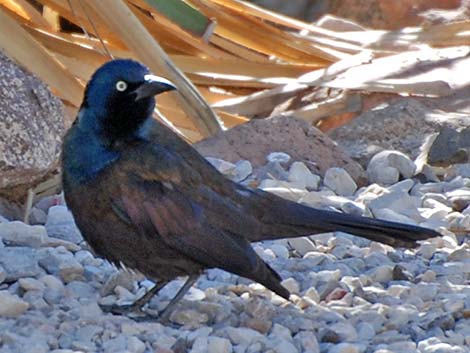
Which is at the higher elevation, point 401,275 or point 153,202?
point 153,202

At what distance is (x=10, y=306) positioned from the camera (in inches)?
164

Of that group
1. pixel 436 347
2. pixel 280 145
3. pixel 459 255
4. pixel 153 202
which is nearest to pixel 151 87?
pixel 153 202

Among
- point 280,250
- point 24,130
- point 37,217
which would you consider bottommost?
point 37,217

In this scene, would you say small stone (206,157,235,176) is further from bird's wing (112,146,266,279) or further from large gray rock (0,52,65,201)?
bird's wing (112,146,266,279)

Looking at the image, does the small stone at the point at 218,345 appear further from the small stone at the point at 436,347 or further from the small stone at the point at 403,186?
the small stone at the point at 403,186

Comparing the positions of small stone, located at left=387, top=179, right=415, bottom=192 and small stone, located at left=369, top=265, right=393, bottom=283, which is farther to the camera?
small stone, located at left=387, top=179, right=415, bottom=192

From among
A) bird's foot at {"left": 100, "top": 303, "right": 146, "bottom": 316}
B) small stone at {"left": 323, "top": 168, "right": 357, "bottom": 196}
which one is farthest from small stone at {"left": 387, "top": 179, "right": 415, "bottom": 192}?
bird's foot at {"left": 100, "top": 303, "right": 146, "bottom": 316}

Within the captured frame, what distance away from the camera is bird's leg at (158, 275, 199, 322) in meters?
4.33

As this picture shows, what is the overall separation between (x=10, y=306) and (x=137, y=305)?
0.42 m

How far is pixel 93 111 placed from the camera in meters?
4.44

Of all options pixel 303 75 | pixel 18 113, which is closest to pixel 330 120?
pixel 303 75

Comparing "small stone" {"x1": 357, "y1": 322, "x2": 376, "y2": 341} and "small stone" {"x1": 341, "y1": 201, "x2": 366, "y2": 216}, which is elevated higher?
"small stone" {"x1": 341, "y1": 201, "x2": 366, "y2": 216}

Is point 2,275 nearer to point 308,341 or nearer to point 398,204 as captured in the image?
point 308,341

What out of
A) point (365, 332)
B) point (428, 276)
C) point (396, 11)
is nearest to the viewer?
point (365, 332)
